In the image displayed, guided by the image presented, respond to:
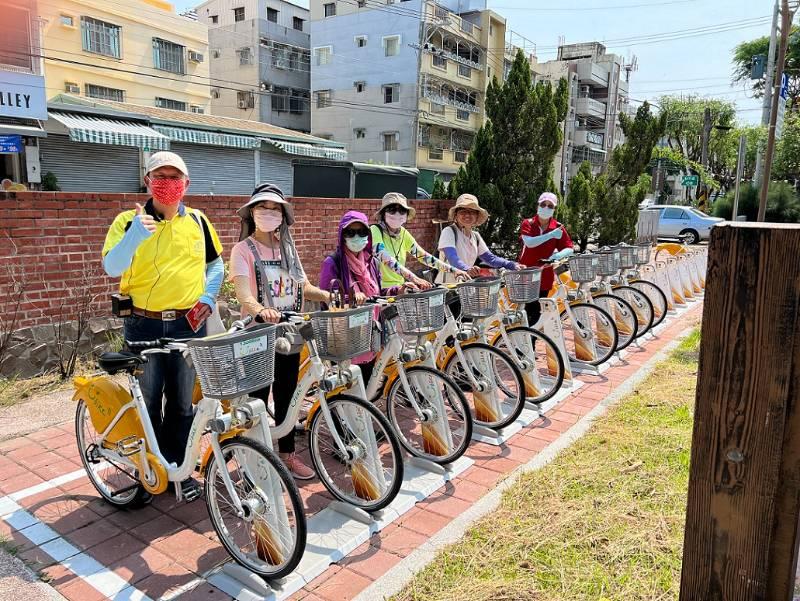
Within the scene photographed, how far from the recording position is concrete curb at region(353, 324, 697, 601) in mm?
2715

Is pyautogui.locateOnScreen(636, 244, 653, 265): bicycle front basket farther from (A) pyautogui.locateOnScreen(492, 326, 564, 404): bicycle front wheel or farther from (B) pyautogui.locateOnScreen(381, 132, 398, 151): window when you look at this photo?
(B) pyautogui.locateOnScreen(381, 132, 398, 151): window

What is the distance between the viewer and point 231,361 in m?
2.53

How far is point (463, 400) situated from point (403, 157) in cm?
3168

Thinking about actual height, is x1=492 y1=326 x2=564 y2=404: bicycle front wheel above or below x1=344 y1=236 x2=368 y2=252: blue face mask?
below

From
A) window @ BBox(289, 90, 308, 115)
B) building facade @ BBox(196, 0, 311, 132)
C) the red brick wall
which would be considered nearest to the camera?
the red brick wall

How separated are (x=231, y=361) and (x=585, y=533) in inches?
76.4

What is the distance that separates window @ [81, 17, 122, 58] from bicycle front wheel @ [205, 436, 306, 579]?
27049 mm

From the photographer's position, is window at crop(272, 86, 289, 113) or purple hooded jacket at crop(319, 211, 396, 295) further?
window at crop(272, 86, 289, 113)

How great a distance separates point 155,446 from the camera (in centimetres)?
301

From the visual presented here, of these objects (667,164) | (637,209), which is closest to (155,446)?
(637,209)

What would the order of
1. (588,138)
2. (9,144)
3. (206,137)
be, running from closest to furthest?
(9,144) → (206,137) → (588,138)

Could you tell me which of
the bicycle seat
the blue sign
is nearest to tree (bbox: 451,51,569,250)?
the bicycle seat

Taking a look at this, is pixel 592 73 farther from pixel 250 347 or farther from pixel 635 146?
pixel 250 347

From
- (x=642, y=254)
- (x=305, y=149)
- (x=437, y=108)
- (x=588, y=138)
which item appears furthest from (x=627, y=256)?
(x=588, y=138)
